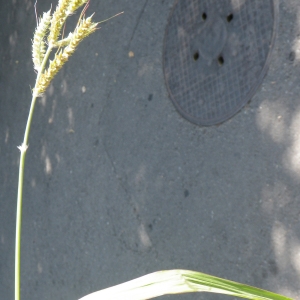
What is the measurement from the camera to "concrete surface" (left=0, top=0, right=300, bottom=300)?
110 inches

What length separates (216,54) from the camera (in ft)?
10.4

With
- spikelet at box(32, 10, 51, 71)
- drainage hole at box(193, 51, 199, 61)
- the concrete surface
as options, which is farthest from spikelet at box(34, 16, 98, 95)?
drainage hole at box(193, 51, 199, 61)

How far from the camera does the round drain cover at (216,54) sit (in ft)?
9.58

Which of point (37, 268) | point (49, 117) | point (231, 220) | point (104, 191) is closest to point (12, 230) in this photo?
point (37, 268)

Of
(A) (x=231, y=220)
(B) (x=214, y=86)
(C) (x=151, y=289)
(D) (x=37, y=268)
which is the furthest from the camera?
(D) (x=37, y=268)

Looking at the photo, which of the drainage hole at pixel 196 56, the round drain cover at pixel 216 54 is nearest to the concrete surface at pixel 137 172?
the round drain cover at pixel 216 54

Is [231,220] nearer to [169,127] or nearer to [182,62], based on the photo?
[169,127]

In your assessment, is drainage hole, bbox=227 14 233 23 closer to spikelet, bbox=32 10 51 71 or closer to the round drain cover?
the round drain cover

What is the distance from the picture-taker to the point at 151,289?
1064 mm

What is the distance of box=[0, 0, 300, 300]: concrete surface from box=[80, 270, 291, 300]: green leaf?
5.73 feet

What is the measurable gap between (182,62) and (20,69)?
2297 millimetres

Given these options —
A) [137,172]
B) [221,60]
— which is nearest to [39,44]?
[221,60]

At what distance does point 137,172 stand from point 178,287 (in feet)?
8.38

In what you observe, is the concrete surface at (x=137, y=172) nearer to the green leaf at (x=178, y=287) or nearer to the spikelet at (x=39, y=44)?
the green leaf at (x=178, y=287)
